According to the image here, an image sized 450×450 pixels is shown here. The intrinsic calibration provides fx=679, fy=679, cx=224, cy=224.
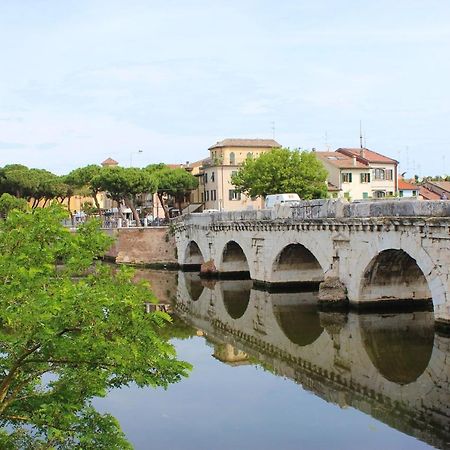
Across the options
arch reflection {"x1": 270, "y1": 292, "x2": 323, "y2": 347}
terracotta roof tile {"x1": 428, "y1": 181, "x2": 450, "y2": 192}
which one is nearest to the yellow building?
terracotta roof tile {"x1": 428, "y1": 181, "x2": 450, "y2": 192}

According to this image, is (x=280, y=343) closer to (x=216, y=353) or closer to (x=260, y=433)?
(x=216, y=353)

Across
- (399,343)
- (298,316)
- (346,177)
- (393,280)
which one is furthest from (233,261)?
(346,177)

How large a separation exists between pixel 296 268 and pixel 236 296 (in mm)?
4684

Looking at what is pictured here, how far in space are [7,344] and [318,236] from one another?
29.1 m

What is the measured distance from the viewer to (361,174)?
8575 centimetres

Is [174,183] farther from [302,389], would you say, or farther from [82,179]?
[302,389]

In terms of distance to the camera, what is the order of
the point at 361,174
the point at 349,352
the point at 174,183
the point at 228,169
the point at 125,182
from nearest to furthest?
the point at 349,352 < the point at 125,182 < the point at 361,174 < the point at 228,169 < the point at 174,183

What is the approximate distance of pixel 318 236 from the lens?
39375 millimetres

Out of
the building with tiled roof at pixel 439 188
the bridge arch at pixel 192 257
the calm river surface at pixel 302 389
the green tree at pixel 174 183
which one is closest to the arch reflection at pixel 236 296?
the calm river surface at pixel 302 389

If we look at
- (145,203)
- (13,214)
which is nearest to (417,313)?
(13,214)

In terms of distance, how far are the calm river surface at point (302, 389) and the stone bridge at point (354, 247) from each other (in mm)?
1633

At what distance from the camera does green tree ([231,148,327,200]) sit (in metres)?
71.9

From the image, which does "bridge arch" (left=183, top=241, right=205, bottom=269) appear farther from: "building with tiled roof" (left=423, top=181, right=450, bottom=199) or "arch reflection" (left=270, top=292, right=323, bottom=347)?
"building with tiled roof" (left=423, top=181, right=450, bottom=199)

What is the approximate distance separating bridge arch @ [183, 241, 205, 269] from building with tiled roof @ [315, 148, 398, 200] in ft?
75.0
